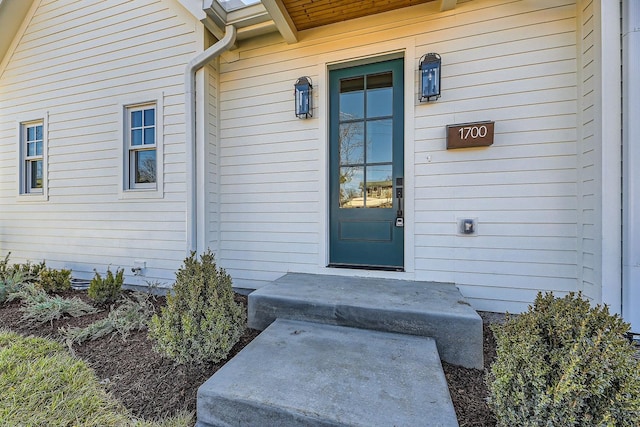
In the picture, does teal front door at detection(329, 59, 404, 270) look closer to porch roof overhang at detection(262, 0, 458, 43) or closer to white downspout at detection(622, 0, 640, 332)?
porch roof overhang at detection(262, 0, 458, 43)

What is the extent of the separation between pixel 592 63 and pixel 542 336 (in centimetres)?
232

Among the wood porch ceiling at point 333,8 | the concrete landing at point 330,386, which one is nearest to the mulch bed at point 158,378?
the concrete landing at point 330,386

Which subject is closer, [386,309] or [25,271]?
[386,309]

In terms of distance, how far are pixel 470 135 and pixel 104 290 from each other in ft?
14.1

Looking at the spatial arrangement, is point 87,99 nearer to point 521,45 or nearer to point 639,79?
point 521,45

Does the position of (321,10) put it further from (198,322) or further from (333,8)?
(198,322)

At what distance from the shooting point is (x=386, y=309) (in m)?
2.24

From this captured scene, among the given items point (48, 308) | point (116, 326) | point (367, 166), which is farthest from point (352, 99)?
point (48, 308)

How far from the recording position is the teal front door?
3.16 meters

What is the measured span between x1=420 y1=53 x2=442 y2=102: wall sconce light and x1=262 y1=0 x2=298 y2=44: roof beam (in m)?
1.47

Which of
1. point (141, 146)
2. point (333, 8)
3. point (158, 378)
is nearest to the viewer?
Answer: point (158, 378)

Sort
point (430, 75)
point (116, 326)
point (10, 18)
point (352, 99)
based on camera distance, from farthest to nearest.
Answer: point (10, 18) → point (352, 99) → point (430, 75) → point (116, 326)

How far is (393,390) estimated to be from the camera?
155cm

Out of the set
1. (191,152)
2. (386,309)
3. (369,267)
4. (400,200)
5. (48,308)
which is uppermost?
(191,152)
